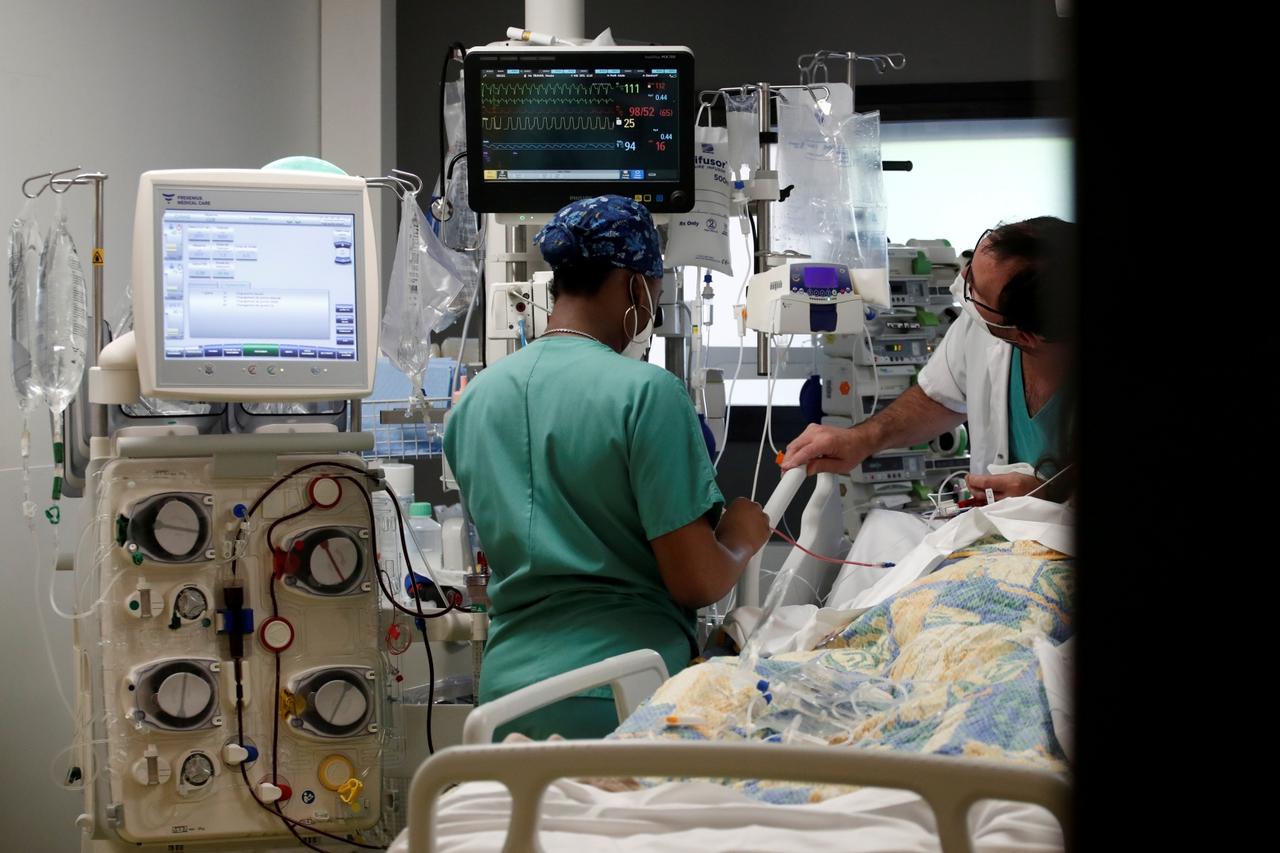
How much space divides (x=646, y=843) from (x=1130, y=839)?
2.99 ft

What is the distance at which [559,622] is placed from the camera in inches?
86.0

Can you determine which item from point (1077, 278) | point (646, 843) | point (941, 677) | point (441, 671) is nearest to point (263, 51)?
point (441, 671)

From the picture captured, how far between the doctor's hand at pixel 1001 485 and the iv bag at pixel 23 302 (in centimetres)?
200

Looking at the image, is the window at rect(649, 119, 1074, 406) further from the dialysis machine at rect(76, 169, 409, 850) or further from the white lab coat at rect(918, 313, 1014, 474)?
the dialysis machine at rect(76, 169, 409, 850)

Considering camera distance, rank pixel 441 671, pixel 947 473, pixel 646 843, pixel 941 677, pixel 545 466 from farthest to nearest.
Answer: pixel 947 473 < pixel 441 671 < pixel 545 466 < pixel 941 677 < pixel 646 843

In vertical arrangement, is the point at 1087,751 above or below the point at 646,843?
above

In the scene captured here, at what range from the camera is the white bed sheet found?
1158 millimetres

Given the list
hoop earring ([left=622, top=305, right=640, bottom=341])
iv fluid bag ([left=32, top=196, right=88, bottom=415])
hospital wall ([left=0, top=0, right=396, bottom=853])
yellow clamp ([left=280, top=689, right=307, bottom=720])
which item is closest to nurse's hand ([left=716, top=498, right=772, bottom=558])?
hoop earring ([left=622, top=305, right=640, bottom=341])

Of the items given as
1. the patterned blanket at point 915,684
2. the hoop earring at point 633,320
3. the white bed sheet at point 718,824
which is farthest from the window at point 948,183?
the white bed sheet at point 718,824

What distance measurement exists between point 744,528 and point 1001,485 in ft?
2.18

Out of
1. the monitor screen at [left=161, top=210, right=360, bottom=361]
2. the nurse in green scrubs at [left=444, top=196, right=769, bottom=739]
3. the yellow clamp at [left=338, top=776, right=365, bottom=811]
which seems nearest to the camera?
the nurse in green scrubs at [left=444, top=196, right=769, bottom=739]

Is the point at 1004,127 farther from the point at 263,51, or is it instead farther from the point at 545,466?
the point at 545,466

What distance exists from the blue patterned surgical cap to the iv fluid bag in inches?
43.1

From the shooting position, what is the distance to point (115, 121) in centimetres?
380
